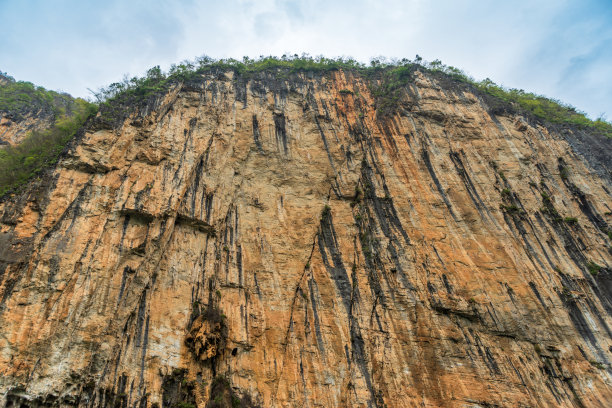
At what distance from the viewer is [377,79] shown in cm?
2347

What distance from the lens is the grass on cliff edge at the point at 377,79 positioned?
19.9 m

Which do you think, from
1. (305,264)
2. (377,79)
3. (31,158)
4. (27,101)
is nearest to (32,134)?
(31,158)

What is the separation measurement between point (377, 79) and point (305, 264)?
14831 millimetres

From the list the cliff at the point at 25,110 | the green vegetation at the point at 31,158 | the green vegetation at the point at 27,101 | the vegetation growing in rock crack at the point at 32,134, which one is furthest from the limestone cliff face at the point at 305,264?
the green vegetation at the point at 27,101

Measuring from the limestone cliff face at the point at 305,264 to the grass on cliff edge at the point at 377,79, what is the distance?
1.74m

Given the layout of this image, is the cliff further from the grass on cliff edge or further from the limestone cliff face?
the limestone cliff face

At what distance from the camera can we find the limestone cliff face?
11.5 m

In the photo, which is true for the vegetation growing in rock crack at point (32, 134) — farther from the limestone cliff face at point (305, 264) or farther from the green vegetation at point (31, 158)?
the limestone cliff face at point (305, 264)

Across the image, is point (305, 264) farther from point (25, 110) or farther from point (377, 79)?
point (25, 110)

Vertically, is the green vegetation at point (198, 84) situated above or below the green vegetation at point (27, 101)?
below

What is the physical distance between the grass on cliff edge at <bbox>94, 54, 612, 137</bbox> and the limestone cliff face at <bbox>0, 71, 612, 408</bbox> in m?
1.74

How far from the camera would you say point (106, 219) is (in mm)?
13125

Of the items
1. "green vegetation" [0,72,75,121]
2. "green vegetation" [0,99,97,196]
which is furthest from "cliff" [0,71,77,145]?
"green vegetation" [0,99,97,196]

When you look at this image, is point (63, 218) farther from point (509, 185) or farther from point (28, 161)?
point (509, 185)
